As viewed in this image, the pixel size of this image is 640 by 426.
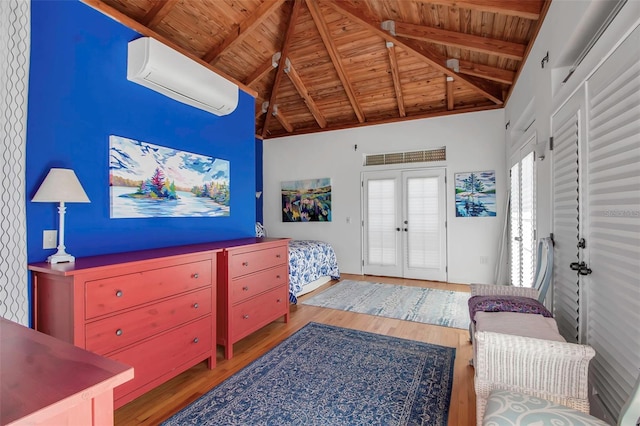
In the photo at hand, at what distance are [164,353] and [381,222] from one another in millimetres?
4345

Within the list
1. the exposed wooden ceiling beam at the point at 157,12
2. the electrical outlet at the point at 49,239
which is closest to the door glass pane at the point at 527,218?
the exposed wooden ceiling beam at the point at 157,12

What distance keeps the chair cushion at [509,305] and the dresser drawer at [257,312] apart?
6.20 ft

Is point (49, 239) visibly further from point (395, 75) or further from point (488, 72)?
point (488, 72)

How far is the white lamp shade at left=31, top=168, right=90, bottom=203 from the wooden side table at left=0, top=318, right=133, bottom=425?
1260 millimetres

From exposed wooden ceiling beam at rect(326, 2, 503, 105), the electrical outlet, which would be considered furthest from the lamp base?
exposed wooden ceiling beam at rect(326, 2, 503, 105)

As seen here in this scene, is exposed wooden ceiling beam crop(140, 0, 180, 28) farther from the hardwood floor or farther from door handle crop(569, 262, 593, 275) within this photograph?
door handle crop(569, 262, 593, 275)

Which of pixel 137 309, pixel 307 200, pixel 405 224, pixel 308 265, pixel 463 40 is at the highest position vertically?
pixel 463 40

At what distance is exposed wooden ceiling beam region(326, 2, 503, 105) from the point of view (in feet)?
12.3

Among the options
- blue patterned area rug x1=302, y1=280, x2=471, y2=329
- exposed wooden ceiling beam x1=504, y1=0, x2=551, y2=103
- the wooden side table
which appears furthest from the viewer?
blue patterned area rug x1=302, y1=280, x2=471, y2=329

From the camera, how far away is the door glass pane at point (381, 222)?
18.4 feet

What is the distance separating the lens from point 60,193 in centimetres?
181

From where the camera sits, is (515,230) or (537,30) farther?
(515,230)

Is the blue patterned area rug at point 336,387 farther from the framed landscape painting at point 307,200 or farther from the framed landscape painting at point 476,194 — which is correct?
the framed landscape painting at point 307,200

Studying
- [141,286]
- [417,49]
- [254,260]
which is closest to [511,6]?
[417,49]
